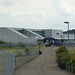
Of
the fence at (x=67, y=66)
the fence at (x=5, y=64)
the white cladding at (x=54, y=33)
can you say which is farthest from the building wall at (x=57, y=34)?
the fence at (x=5, y=64)

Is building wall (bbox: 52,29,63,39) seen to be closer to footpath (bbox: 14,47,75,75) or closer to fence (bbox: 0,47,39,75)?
fence (bbox: 0,47,39,75)

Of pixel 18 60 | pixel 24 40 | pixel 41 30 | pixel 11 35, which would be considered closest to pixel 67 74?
pixel 18 60

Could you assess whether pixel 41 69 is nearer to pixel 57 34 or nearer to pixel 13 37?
pixel 13 37

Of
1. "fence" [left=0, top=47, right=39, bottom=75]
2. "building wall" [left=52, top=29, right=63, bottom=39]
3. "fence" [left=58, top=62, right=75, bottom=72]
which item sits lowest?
"fence" [left=58, top=62, right=75, bottom=72]

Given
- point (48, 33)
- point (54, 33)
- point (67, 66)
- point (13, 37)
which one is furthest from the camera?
point (48, 33)

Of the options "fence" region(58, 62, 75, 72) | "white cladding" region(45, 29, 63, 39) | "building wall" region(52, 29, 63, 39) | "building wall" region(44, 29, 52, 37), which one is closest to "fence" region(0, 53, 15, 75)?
"fence" region(58, 62, 75, 72)

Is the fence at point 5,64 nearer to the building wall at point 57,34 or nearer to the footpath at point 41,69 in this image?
the footpath at point 41,69

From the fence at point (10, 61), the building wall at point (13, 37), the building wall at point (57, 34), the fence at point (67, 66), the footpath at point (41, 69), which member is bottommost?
the footpath at point (41, 69)

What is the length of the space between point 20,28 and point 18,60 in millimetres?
73380

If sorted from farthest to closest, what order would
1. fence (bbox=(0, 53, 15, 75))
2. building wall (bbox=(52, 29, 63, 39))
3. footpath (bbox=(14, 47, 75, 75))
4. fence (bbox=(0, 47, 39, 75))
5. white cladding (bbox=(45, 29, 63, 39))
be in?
1. building wall (bbox=(52, 29, 63, 39))
2. white cladding (bbox=(45, 29, 63, 39))
3. footpath (bbox=(14, 47, 75, 75))
4. fence (bbox=(0, 47, 39, 75))
5. fence (bbox=(0, 53, 15, 75))

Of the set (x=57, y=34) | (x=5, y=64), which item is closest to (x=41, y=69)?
(x=5, y=64)

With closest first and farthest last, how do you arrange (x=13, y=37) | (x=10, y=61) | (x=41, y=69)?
(x=10, y=61) < (x=41, y=69) < (x=13, y=37)

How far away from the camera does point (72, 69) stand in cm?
1551

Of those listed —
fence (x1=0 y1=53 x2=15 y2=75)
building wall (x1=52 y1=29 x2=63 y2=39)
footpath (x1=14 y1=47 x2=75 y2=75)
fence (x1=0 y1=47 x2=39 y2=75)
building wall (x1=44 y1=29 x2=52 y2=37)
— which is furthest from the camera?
building wall (x1=52 y1=29 x2=63 y2=39)
